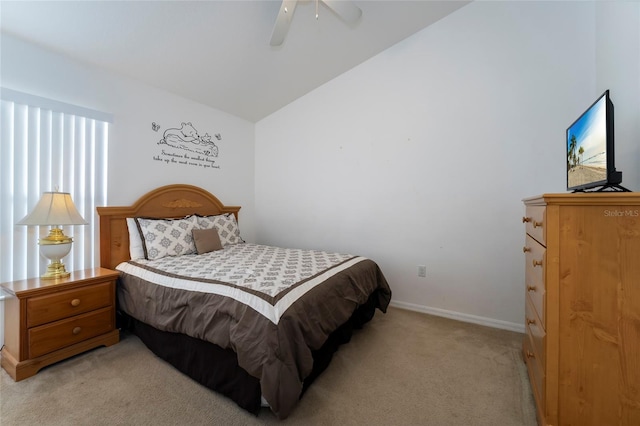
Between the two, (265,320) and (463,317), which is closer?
(265,320)

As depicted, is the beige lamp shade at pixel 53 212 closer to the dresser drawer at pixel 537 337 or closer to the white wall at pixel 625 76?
the dresser drawer at pixel 537 337

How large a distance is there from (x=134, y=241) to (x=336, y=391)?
2240mm

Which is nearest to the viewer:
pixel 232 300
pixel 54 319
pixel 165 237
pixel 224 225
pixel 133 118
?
pixel 232 300

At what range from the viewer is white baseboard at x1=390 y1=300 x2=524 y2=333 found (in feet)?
8.07

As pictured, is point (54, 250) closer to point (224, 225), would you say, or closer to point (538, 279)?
point (224, 225)

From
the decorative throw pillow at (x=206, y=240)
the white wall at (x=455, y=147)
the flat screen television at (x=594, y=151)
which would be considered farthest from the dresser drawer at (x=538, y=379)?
the decorative throw pillow at (x=206, y=240)

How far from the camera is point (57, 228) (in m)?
2.10

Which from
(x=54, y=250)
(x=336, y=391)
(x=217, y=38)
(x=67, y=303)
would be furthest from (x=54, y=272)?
(x=217, y=38)

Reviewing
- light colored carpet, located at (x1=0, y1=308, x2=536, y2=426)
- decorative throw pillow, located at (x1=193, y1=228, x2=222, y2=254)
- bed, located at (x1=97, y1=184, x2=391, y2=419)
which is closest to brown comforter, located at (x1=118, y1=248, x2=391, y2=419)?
bed, located at (x1=97, y1=184, x2=391, y2=419)

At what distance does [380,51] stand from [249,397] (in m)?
3.47

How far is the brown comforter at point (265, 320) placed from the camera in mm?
→ 1330

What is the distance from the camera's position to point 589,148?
1.39 metres

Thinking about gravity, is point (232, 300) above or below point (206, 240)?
below

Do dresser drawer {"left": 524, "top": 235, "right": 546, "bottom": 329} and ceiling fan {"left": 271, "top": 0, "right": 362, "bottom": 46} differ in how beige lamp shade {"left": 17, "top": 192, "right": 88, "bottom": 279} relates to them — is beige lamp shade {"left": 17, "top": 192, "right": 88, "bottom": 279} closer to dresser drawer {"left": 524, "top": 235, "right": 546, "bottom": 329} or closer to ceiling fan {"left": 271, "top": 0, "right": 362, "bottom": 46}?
ceiling fan {"left": 271, "top": 0, "right": 362, "bottom": 46}
